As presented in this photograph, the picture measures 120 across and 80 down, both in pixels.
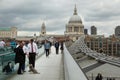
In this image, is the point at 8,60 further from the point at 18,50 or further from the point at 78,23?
the point at 78,23

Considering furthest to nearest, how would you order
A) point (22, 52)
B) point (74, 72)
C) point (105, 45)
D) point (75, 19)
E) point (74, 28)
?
1. point (75, 19)
2. point (74, 28)
3. point (105, 45)
4. point (22, 52)
5. point (74, 72)

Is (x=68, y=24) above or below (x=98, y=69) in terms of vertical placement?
above

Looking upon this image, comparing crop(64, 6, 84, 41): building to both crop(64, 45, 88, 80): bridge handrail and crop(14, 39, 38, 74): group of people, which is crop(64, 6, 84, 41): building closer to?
crop(14, 39, 38, 74): group of people

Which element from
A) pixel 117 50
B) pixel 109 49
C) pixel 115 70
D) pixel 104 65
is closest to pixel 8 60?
pixel 115 70

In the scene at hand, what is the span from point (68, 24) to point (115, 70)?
135793 millimetres

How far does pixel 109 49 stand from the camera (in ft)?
518

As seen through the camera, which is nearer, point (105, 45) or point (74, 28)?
point (105, 45)

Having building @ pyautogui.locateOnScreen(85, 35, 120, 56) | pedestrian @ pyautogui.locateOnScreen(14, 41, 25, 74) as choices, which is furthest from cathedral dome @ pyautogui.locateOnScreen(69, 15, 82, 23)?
pedestrian @ pyautogui.locateOnScreen(14, 41, 25, 74)

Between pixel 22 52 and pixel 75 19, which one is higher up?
pixel 75 19

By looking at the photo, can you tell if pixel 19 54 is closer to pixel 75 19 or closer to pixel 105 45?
pixel 105 45

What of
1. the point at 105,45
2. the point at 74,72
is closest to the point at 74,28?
the point at 105,45

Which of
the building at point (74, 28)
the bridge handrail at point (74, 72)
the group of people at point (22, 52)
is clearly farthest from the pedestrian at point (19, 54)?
the building at point (74, 28)

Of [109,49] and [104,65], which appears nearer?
[104,65]

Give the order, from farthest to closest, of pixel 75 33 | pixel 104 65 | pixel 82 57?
pixel 75 33
pixel 82 57
pixel 104 65
